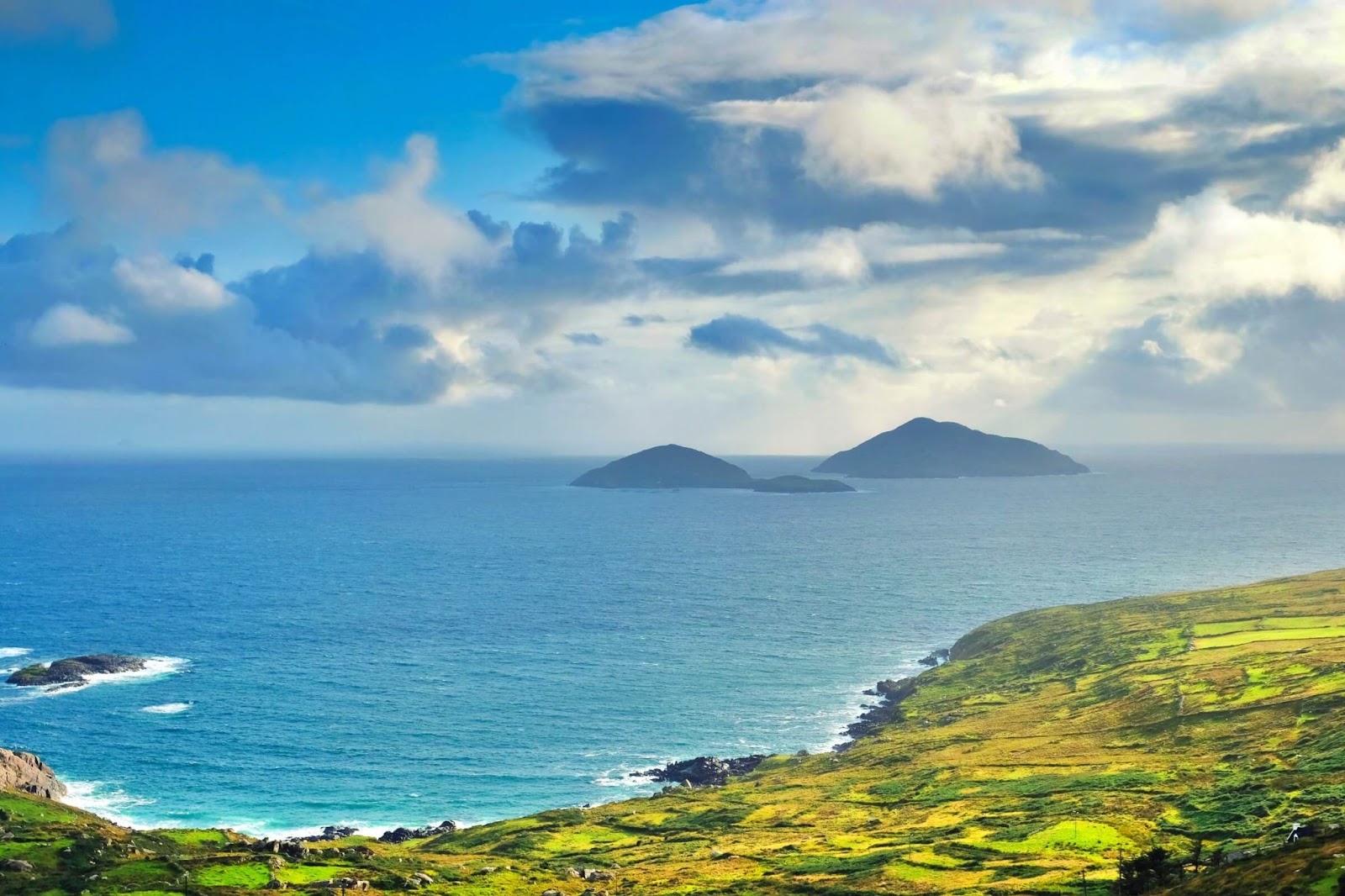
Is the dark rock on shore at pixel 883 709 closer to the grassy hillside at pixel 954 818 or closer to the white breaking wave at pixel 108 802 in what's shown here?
the grassy hillside at pixel 954 818

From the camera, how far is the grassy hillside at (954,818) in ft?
265

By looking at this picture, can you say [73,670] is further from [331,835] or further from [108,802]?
[331,835]

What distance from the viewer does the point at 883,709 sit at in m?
165

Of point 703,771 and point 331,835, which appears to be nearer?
point 331,835

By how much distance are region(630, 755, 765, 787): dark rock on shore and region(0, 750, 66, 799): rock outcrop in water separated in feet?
228

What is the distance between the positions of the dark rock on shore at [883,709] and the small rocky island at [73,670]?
401ft

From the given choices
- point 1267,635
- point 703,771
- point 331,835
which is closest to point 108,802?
point 331,835

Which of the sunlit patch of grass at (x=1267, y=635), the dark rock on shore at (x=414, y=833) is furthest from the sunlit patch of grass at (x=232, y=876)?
the sunlit patch of grass at (x=1267, y=635)

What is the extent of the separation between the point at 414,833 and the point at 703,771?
1556 inches

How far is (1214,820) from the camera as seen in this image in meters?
87.4

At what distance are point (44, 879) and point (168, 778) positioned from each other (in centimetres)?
5768

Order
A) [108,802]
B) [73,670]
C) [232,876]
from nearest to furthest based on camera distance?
1. [232,876]
2. [108,802]
3. [73,670]

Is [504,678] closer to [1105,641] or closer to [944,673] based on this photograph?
[944,673]

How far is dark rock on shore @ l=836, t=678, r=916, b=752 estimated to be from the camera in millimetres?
154375
